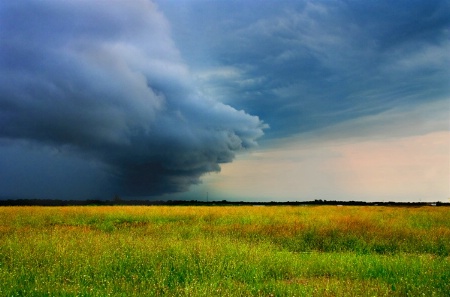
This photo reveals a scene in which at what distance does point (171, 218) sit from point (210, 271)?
18546mm

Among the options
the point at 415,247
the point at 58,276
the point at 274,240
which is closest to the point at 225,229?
the point at 274,240

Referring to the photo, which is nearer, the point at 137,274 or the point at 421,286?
the point at 421,286

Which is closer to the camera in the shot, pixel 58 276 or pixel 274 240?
pixel 58 276

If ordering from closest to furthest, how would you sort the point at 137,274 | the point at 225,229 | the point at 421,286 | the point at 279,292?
the point at 279,292
the point at 421,286
the point at 137,274
the point at 225,229

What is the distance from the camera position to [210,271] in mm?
9164

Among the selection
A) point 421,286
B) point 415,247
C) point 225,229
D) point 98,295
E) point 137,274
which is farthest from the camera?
point 225,229

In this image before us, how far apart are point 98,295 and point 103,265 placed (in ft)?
9.00

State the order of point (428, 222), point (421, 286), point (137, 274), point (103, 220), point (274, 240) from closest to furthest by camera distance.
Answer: point (421, 286) → point (137, 274) → point (274, 240) → point (428, 222) → point (103, 220)

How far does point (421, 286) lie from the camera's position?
7.91 metres

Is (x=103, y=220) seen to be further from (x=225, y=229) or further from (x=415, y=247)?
(x=415, y=247)

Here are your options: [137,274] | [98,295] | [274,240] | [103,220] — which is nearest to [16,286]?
[98,295]

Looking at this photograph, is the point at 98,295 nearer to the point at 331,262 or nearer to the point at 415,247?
the point at 331,262

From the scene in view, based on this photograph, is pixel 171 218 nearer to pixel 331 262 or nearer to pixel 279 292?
pixel 331 262

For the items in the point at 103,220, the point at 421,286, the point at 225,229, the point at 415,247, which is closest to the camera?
the point at 421,286
